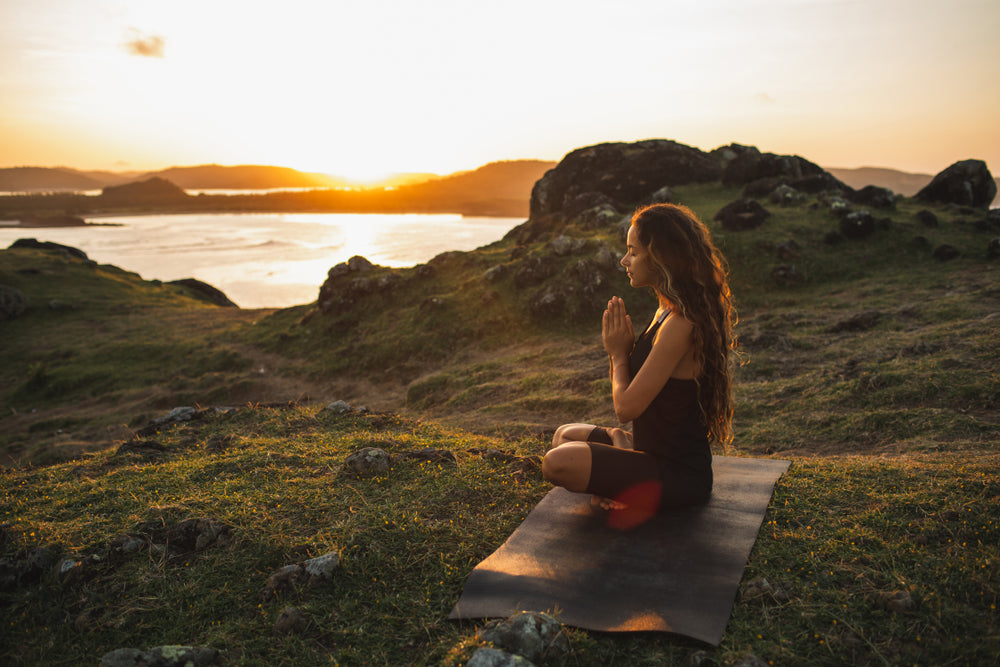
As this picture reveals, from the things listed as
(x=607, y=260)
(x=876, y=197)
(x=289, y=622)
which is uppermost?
(x=876, y=197)

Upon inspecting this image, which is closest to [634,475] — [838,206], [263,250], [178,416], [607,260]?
[178,416]

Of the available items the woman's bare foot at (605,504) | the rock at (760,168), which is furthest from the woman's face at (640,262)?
the rock at (760,168)

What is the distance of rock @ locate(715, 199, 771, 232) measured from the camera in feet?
63.6

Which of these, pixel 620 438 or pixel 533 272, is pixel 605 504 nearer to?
pixel 620 438

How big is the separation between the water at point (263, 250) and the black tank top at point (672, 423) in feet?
105

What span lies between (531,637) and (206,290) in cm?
4140

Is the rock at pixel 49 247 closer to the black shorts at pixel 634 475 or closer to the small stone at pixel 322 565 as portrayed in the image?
the small stone at pixel 322 565

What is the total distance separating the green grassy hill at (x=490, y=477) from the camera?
11.6 ft

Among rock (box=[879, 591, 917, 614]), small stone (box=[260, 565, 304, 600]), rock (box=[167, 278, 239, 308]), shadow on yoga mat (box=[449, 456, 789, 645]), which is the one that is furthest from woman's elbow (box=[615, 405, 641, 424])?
rock (box=[167, 278, 239, 308])

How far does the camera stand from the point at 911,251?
17.3m

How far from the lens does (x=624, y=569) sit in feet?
12.9

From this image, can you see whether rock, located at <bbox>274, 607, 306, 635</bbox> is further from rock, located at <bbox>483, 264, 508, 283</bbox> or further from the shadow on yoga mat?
rock, located at <bbox>483, 264, 508, 283</bbox>

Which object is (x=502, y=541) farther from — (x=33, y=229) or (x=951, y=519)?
(x=33, y=229)

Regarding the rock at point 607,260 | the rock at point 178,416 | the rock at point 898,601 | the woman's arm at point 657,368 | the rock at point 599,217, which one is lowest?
the rock at point 178,416
